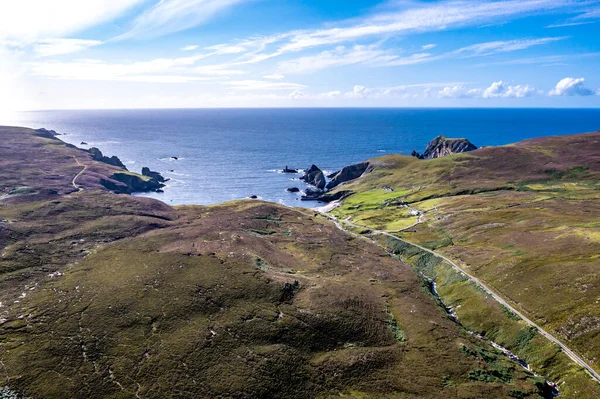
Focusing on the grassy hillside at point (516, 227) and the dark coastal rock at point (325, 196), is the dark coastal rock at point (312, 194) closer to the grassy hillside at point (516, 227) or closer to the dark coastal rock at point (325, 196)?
the dark coastal rock at point (325, 196)

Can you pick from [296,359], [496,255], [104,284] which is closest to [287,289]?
[296,359]

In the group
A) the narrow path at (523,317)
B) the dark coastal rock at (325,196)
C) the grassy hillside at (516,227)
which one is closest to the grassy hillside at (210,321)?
the narrow path at (523,317)

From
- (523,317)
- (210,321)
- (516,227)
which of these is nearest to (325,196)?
(516,227)

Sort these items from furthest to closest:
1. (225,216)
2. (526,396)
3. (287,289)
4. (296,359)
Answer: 1. (225,216)
2. (287,289)
3. (296,359)
4. (526,396)

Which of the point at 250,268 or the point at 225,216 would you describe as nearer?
the point at 250,268

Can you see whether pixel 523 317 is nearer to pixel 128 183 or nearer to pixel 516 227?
pixel 516 227

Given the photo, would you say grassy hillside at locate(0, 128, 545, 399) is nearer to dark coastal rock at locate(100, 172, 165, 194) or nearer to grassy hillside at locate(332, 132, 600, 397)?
grassy hillside at locate(332, 132, 600, 397)

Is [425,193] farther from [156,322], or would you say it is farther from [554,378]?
Answer: [156,322]

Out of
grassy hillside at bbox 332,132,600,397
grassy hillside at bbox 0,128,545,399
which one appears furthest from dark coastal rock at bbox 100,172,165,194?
grassy hillside at bbox 332,132,600,397
